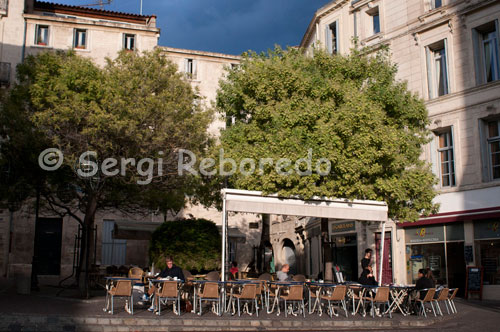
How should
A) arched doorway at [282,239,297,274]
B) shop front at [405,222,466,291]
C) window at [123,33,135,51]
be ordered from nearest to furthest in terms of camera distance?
1. shop front at [405,222,466,291]
2. window at [123,33,135,51]
3. arched doorway at [282,239,297,274]

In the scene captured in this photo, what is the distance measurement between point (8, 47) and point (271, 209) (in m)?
24.4

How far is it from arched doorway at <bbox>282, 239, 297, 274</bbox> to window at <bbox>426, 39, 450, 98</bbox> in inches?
652

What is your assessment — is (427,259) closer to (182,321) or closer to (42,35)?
(182,321)

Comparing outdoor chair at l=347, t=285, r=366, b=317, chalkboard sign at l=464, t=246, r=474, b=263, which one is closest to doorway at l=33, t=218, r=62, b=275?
outdoor chair at l=347, t=285, r=366, b=317

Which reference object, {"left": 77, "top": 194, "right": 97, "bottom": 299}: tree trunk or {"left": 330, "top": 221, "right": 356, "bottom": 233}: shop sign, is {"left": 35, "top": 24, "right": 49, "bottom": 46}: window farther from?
{"left": 330, "top": 221, "right": 356, "bottom": 233}: shop sign

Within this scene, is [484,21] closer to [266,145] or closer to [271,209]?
[266,145]

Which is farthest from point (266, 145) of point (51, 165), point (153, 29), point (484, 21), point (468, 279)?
point (153, 29)

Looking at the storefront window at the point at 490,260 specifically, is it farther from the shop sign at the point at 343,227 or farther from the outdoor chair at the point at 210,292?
the outdoor chair at the point at 210,292

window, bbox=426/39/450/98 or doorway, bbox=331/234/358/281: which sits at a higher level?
window, bbox=426/39/450/98

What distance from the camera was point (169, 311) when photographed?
42.5ft

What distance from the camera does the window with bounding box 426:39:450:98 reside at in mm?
21938

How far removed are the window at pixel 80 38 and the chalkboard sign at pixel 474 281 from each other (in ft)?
84.2

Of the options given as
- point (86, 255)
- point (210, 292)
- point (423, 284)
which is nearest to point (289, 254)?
point (86, 255)

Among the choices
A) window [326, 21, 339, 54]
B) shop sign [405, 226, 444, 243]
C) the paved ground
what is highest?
window [326, 21, 339, 54]
